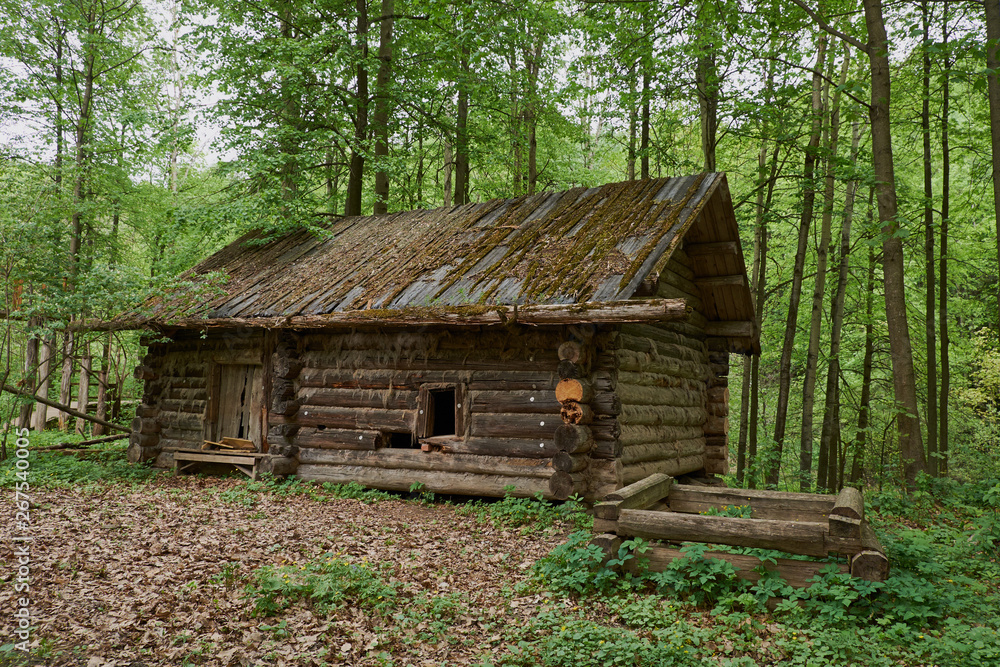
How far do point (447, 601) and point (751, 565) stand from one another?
2748 millimetres

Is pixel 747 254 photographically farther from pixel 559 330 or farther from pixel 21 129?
pixel 21 129

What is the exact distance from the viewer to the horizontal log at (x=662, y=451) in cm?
974

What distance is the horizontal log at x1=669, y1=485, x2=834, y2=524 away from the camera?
22.9 ft

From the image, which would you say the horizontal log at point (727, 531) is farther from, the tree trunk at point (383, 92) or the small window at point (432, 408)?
the tree trunk at point (383, 92)

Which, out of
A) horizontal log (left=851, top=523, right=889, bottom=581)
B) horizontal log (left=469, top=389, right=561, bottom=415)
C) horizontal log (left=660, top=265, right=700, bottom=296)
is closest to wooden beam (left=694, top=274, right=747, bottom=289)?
horizontal log (left=660, top=265, right=700, bottom=296)

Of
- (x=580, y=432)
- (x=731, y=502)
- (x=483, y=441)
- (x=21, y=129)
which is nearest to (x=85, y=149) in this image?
(x=21, y=129)

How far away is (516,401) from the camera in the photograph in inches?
384

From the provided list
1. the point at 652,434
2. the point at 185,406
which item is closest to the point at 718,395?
the point at 652,434

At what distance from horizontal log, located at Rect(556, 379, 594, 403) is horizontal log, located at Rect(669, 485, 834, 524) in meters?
1.92

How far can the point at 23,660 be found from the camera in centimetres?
443

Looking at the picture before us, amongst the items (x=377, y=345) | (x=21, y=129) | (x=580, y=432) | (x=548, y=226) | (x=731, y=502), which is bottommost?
(x=731, y=502)

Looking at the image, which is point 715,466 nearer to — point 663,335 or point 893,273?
point 663,335

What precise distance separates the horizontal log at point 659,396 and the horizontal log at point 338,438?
4.29 m

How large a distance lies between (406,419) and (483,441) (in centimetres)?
157
